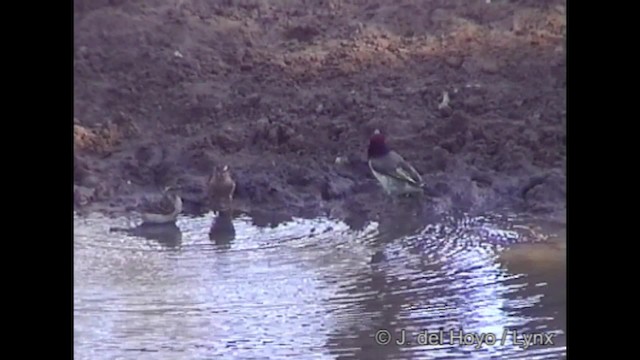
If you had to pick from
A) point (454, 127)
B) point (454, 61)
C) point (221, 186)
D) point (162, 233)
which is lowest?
point (162, 233)

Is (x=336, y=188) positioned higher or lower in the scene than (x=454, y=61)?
lower

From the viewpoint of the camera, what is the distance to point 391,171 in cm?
185

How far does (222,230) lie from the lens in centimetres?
184

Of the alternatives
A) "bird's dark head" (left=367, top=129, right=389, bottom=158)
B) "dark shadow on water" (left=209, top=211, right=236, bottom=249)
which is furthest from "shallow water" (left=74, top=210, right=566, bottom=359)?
"bird's dark head" (left=367, top=129, right=389, bottom=158)

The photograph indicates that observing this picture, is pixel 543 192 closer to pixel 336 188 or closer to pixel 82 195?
pixel 336 188

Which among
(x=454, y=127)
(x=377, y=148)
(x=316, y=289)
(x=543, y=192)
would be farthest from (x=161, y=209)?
(x=543, y=192)

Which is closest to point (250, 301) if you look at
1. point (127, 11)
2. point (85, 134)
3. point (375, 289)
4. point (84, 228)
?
point (375, 289)

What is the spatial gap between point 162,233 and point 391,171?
0.51 meters

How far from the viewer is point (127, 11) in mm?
1849

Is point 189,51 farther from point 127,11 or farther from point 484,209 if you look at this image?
point 484,209

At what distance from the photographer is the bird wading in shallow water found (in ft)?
6.00

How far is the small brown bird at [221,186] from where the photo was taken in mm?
1840

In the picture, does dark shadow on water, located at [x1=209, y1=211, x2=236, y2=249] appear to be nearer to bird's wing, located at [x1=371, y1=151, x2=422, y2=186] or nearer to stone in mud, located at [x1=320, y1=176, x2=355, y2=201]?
stone in mud, located at [x1=320, y1=176, x2=355, y2=201]

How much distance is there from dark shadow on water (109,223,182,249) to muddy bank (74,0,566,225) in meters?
0.06
